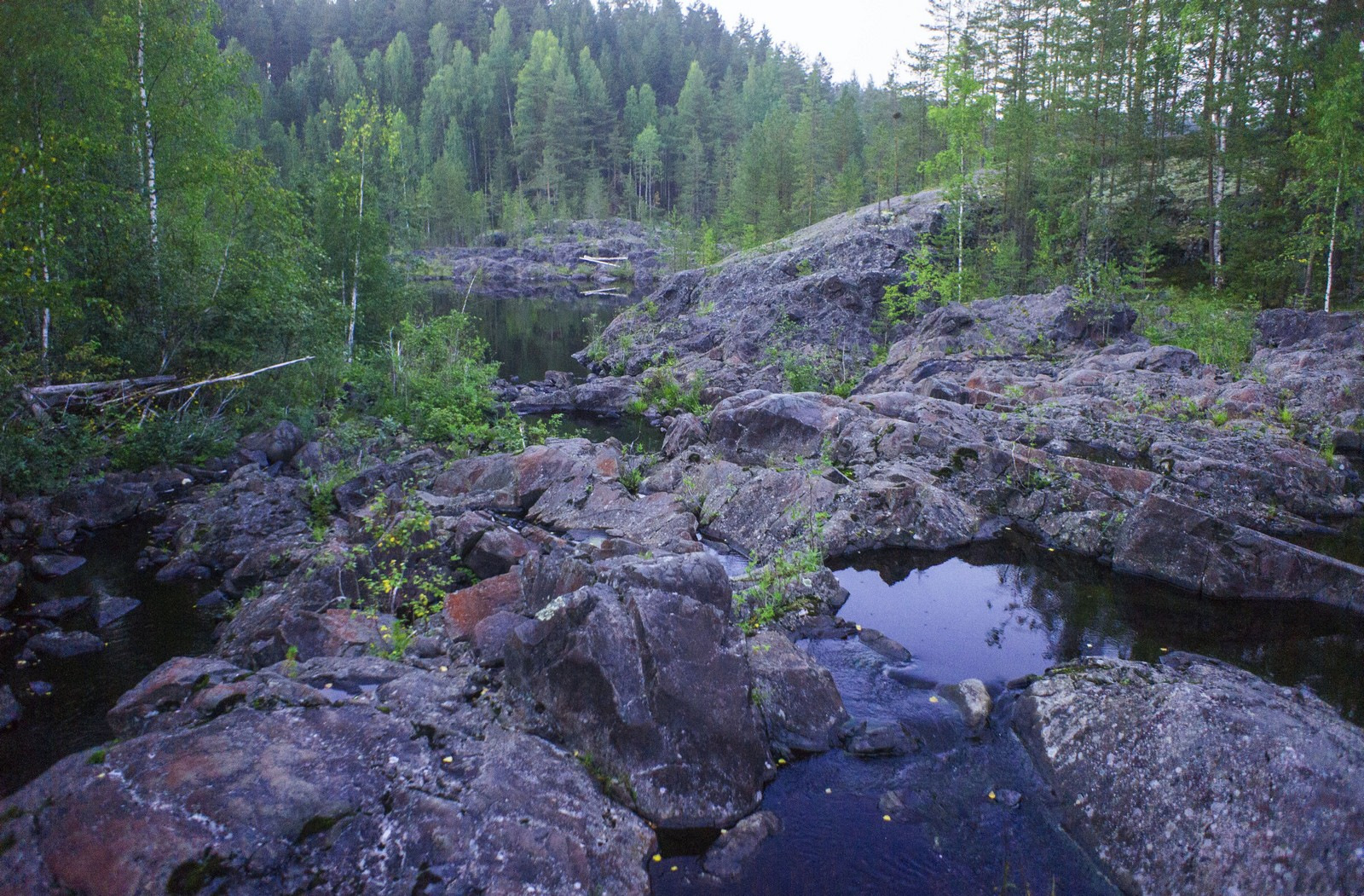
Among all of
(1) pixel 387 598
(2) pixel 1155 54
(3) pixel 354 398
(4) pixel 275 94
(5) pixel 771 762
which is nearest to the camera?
(5) pixel 771 762

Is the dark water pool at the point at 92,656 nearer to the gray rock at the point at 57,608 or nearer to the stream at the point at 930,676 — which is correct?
the stream at the point at 930,676

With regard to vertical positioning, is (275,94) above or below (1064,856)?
above

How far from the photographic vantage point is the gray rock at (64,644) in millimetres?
9688

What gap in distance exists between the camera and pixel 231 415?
Answer: 18.8 meters

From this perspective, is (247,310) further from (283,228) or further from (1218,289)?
(1218,289)

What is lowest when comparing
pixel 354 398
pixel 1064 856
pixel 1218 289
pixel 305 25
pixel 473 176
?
pixel 1064 856

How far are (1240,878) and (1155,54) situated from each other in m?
41.9

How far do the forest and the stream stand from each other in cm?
586

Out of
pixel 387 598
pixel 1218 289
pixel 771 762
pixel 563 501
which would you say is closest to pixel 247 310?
pixel 563 501

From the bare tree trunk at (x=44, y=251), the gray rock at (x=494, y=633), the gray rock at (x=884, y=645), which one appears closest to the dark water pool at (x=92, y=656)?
the gray rock at (x=494, y=633)

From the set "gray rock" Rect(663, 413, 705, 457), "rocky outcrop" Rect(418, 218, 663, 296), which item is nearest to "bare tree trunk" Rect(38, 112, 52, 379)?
"gray rock" Rect(663, 413, 705, 457)

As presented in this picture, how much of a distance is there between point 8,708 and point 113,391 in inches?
419

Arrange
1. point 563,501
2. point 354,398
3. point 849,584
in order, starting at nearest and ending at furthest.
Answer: point 849,584 < point 563,501 < point 354,398

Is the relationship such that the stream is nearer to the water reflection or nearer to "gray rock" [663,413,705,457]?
the water reflection
